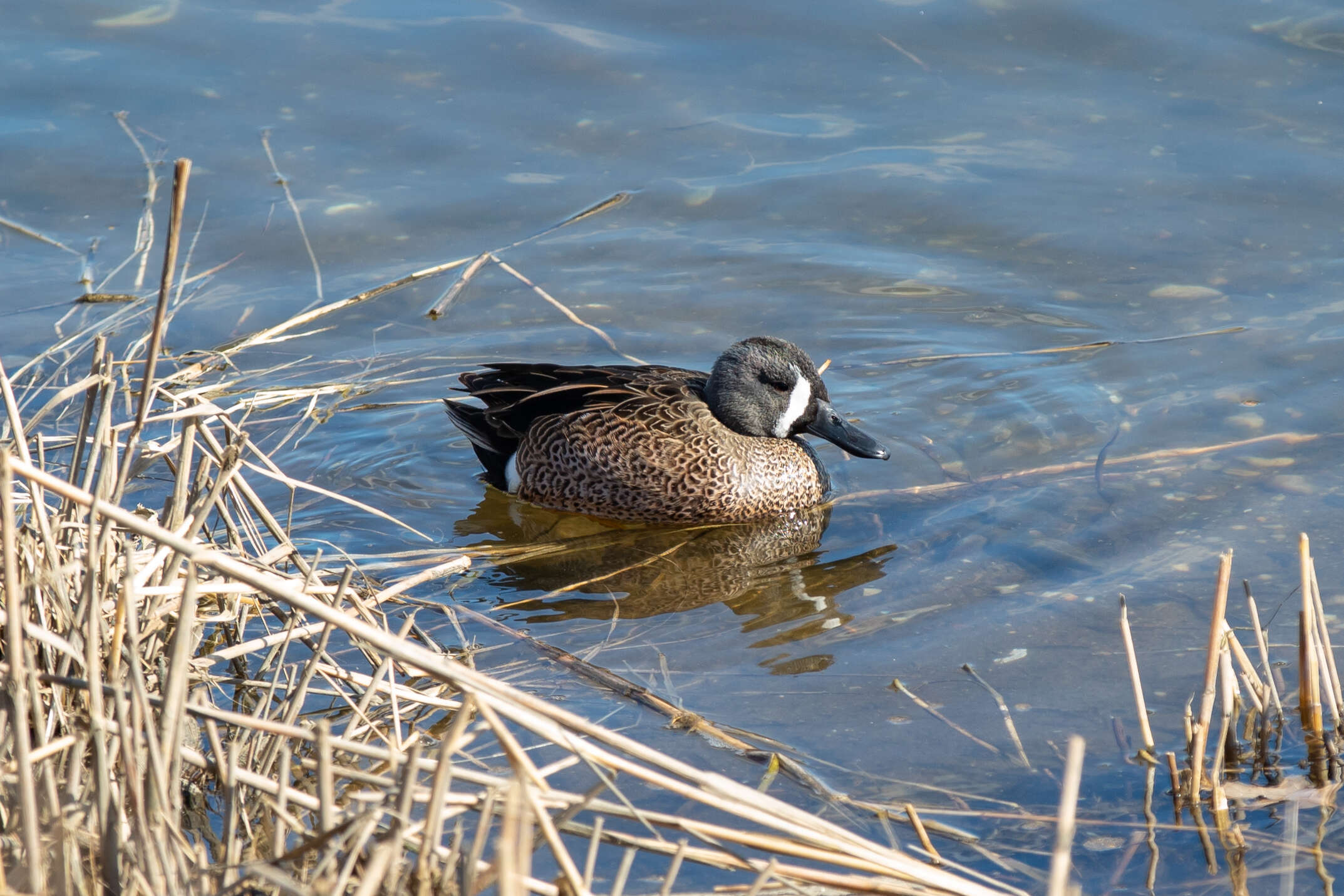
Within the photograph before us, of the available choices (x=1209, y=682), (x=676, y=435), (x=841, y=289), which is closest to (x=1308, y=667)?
(x=1209, y=682)

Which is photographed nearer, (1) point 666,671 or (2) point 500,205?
(1) point 666,671

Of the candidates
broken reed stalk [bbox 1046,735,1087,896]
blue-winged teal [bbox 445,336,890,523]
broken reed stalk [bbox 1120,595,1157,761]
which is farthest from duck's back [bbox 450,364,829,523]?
broken reed stalk [bbox 1046,735,1087,896]

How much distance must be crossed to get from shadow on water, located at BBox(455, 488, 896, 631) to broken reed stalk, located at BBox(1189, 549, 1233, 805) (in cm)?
157

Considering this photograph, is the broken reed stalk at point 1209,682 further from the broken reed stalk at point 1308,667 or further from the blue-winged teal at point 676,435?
the blue-winged teal at point 676,435

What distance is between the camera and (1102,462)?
5898mm

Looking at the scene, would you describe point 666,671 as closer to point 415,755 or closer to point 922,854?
point 922,854

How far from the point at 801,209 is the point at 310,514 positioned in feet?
12.4

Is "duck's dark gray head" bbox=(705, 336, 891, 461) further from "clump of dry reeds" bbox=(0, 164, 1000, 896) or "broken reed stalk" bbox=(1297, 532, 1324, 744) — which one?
"clump of dry reeds" bbox=(0, 164, 1000, 896)

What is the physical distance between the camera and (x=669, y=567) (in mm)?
5637

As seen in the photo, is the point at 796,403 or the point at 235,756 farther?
the point at 796,403

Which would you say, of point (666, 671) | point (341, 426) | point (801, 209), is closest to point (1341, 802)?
point (666, 671)

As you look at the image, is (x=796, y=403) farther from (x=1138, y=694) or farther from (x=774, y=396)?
(x=1138, y=694)

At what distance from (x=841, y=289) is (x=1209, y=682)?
14.7 feet

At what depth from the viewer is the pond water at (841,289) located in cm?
457
